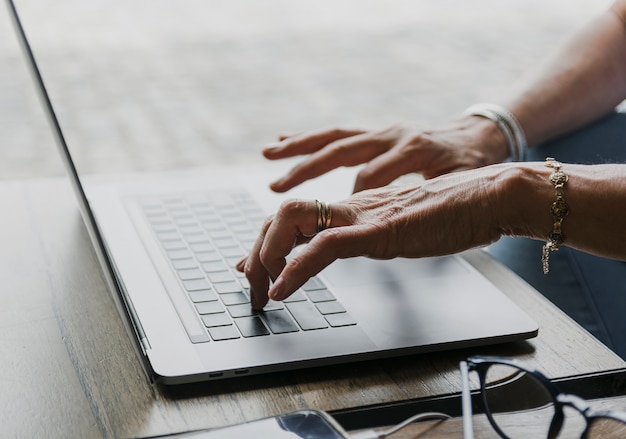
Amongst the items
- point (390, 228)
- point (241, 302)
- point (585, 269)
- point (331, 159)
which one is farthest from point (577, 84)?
point (241, 302)

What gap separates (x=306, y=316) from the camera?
0.77 m

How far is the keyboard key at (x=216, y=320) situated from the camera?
2.44 ft

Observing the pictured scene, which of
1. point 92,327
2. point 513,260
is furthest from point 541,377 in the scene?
point 513,260

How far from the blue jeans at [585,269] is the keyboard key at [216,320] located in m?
0.51

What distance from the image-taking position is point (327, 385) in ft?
2.23

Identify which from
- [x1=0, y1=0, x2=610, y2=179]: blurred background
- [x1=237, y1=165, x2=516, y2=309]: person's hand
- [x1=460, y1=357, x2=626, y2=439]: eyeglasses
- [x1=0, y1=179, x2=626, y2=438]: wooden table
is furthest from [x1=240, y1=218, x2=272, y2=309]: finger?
[x1=0, y1=0, x2=610, y2=179]: blurred background

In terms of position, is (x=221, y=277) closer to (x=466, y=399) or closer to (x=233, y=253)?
(x=233, y=253)

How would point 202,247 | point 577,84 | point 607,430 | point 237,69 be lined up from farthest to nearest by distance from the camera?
1. point 237,69
2. point 577,84
3. point 202,247
4. point 607,430

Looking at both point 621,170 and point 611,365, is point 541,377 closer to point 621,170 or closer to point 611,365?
point 611,365

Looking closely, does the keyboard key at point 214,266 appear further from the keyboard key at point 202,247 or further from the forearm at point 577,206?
the forearm at point 577,206

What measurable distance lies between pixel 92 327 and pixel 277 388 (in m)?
0.20

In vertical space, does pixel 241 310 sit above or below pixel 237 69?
above

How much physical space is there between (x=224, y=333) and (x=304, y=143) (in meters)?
0.42

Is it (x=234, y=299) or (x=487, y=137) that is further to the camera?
(x=487, y=137)
